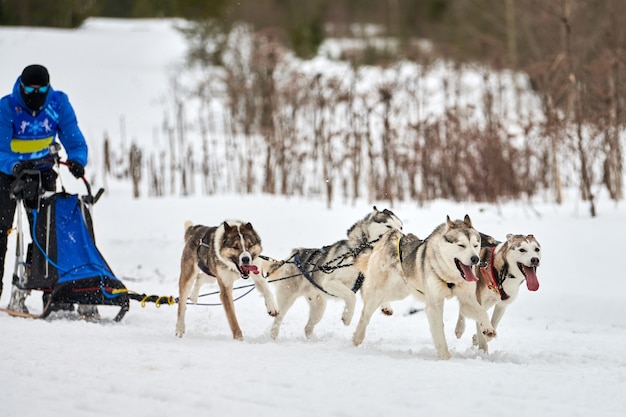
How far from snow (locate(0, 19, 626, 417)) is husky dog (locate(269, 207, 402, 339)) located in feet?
0.86

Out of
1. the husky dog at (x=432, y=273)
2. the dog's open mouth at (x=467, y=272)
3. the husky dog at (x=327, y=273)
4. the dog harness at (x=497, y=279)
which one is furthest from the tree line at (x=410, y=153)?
the dog's open mouth at (x=467, y=272)

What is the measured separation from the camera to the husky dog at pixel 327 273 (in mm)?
5812

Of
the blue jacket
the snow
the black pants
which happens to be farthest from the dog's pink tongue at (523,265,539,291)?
the black pants

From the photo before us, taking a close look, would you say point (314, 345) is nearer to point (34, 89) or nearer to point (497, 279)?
point (497, 279)

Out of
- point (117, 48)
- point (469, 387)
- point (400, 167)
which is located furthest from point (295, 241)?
point (117, 48)

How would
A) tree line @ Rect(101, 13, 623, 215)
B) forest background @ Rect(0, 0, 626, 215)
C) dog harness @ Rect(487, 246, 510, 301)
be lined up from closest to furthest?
dog harness @ Rect(487, 246, 510, 301)
tree line @ Rect(101, 13, 623, 215)
forest background @ Rect(0, 0, 626, 215)

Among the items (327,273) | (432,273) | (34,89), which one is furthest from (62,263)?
(432,273)

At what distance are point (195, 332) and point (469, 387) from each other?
2732 millimetres

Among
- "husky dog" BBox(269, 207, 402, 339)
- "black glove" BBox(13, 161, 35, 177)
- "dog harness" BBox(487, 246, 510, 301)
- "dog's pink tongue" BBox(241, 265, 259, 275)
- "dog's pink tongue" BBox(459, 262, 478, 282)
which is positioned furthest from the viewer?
"black glove" BBox(13, 161, 35, 177)

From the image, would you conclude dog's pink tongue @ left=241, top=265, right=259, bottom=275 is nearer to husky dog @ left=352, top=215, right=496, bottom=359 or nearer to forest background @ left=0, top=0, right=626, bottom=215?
husky dog @ left=352, top=215, right=496, bottom=359

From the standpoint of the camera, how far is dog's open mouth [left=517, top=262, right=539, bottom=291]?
494cm

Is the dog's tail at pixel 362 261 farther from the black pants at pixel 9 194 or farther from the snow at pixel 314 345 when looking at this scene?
the black pants at pixel 9 194

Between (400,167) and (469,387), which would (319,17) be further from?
(469,387)

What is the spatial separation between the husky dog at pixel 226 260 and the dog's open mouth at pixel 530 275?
1784mm
